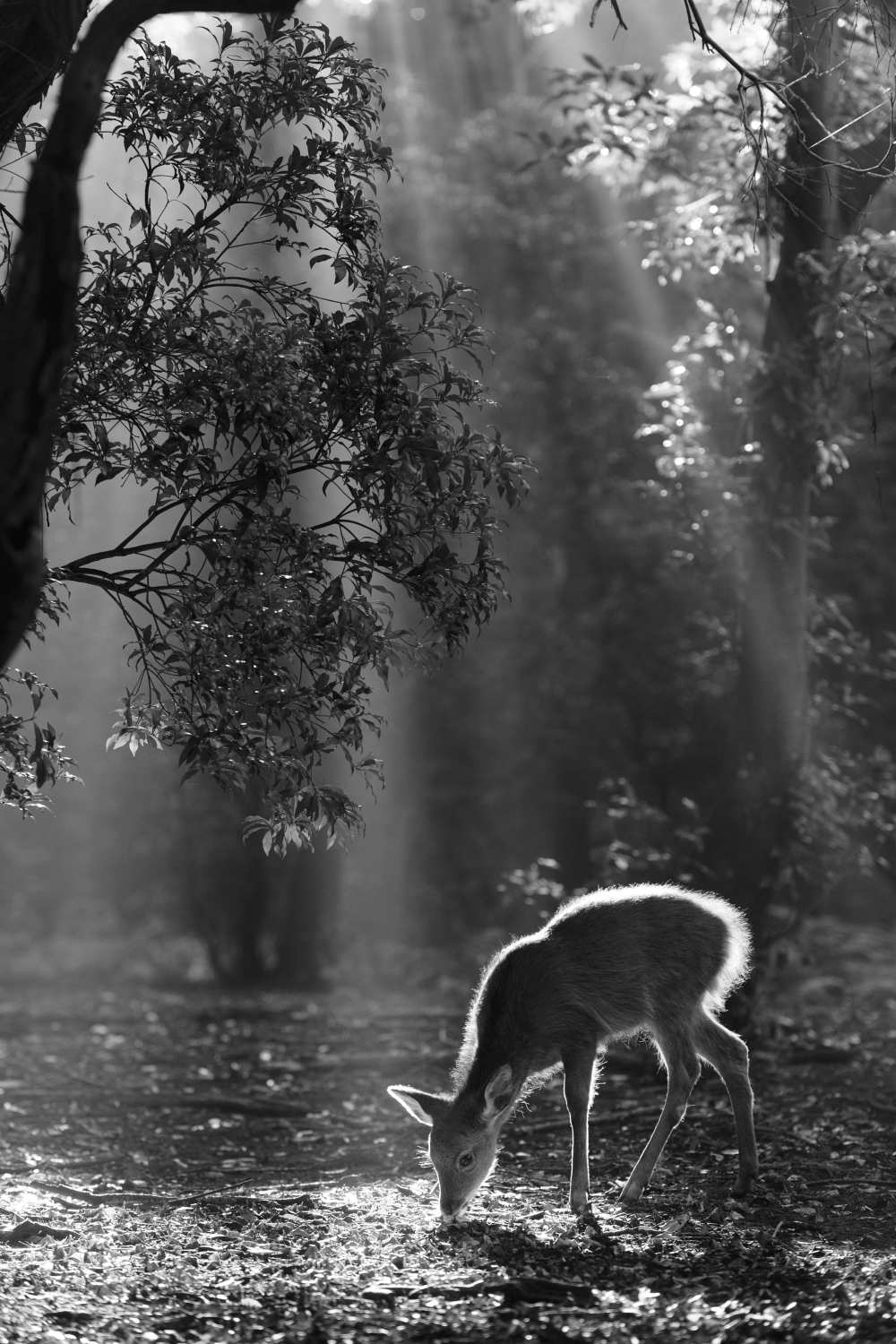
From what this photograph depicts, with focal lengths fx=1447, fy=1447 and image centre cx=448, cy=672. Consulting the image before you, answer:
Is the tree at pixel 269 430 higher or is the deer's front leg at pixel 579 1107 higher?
the tree at pixel 269 430

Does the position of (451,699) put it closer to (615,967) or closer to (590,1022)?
(615,967)

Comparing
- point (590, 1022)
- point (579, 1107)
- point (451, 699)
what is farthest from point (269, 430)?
point (451, 699)

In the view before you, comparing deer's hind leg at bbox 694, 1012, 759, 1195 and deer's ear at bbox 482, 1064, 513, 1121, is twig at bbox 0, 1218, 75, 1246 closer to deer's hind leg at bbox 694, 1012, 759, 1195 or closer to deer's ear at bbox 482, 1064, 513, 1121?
deer's ear at bbox 482, 1064, 513, 1121

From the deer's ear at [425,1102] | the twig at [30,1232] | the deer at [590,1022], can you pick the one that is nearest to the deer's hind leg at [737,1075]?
the deer at [590,1022]

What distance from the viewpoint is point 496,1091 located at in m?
7.87

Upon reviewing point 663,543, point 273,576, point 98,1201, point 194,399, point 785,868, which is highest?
point 663,543

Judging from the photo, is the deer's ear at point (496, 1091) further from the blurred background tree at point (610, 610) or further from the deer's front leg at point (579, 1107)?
the blurred background tree at point (610, 610)

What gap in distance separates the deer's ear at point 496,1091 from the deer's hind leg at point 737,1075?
4.33 feet

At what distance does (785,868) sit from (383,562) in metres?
6.86

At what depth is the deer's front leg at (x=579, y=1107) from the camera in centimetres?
783

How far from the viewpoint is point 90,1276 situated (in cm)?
683

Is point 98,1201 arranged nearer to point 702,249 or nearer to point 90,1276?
point 90,1276

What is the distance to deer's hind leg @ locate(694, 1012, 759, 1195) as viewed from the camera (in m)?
8.47

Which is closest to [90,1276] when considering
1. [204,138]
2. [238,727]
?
[238,727]
